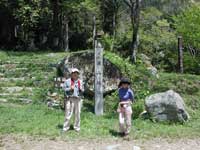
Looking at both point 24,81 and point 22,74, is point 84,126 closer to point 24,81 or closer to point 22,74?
→ point 24,81

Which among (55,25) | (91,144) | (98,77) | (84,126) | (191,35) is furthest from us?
(55,25)

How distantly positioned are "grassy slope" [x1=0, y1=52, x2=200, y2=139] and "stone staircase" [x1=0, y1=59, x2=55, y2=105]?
0.78 ft

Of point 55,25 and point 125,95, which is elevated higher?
point 55,25

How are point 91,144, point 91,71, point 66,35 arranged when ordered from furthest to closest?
point 66,35 < point 91,71 < point 91,144

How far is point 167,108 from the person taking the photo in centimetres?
1166

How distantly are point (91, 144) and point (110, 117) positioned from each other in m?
3.00

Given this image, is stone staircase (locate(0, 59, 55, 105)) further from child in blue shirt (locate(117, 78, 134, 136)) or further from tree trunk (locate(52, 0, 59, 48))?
tree trunk (locate(52, 0, 59, 48))

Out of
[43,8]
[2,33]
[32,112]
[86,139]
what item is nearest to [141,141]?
[86,139]

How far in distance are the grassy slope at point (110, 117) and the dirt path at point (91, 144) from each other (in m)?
0.42

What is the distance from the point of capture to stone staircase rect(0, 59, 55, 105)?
14523 mm

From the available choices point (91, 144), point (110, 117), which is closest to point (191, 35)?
point (110, 117)

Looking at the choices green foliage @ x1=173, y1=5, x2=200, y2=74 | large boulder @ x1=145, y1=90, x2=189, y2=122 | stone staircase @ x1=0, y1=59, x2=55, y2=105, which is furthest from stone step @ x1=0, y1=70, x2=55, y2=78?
green foliage @ x1=173, y1=5, x2=200, y2=74

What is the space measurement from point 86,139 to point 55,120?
6.11 ft

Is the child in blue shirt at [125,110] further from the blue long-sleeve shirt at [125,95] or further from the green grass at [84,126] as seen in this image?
the green grass at [84,126]
